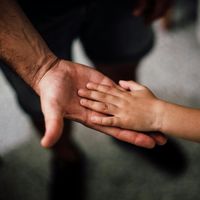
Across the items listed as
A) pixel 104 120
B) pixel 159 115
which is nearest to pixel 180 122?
pixel 159 115

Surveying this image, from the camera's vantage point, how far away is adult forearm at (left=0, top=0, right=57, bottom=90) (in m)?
0.62

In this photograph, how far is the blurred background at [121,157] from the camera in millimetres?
647

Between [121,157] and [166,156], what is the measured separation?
0.48ft

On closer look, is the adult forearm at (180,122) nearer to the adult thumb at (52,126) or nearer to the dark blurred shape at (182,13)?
the adult thumb at (52,126)

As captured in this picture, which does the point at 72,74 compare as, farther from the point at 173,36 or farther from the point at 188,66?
the point at 173,36

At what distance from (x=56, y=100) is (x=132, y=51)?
1.25 ft

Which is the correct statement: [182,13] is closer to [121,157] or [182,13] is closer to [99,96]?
[121,157]

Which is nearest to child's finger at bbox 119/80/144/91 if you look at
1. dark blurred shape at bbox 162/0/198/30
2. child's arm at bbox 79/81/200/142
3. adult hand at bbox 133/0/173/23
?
child's arm at bbox 79/81/200/142

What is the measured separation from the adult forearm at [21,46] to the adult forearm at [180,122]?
0.27 meters

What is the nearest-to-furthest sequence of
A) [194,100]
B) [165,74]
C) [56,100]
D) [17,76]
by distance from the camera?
1. [56,100]
2. [17,76]
3. [194,100]
4. [165,74]

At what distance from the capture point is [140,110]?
627 millimetres

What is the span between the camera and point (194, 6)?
4.76 feet

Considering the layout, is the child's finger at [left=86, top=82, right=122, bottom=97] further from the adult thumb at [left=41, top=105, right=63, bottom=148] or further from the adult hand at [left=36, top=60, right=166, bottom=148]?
the adult thumb at [left=41, top=105, right=63, bottom=148]

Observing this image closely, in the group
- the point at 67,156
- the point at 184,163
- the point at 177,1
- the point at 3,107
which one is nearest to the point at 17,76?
the point at 3,107
